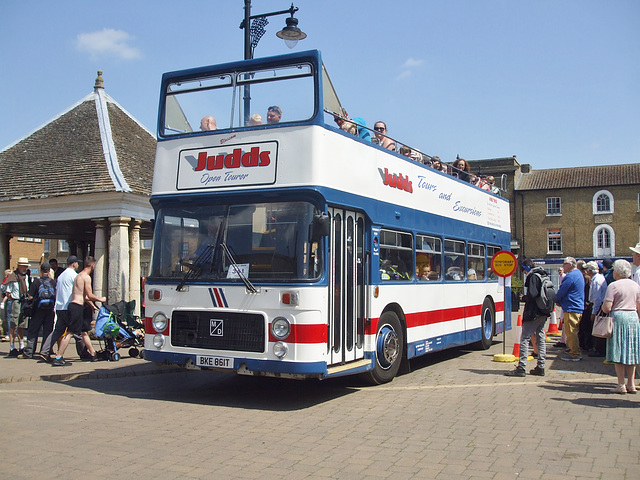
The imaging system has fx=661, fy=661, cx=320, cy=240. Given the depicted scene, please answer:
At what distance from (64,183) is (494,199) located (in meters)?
11.6

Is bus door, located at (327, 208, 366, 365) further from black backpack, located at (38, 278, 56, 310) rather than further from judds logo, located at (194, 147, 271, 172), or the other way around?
black backpack, located at (38, 278, 56, 310)

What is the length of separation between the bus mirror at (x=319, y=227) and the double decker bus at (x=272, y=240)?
15 millimetres

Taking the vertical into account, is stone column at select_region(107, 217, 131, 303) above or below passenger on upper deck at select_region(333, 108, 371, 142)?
below

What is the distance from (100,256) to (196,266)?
10135 millimetres

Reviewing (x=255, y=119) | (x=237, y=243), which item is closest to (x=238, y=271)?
(x=237, y=243)

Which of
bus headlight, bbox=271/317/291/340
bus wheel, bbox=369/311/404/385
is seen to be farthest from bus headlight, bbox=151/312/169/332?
bus wheel, bbox=369/311/404/385

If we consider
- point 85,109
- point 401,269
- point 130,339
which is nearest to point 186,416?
point 401,269

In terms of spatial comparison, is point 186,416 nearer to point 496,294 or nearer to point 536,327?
Result: point 536,327

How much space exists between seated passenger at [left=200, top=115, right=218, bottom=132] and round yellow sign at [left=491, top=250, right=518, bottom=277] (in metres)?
6.78

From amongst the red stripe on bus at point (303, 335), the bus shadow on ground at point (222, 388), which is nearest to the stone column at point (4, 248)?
the bus shadow on ground at point (222, 388)

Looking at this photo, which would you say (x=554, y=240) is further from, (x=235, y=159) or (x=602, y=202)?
(x=235, y=159)

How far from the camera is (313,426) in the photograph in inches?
295

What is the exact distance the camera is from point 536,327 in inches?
429

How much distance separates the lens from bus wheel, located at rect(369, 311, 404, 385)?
10.1 metres
